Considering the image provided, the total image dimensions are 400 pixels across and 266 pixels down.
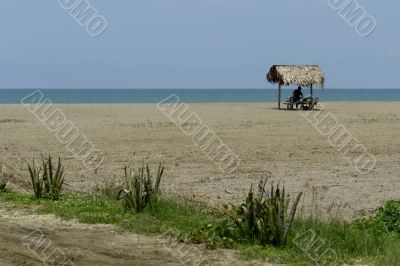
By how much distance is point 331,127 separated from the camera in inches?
945

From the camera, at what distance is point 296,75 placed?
3575cm

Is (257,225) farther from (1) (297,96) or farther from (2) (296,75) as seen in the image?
(2) (296,75)

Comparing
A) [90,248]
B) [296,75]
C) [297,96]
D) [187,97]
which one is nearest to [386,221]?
[90,248]

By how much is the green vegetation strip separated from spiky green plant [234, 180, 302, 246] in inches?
5.0

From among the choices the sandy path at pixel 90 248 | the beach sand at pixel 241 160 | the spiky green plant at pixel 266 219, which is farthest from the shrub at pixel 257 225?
the beach sand at pixel 241 160

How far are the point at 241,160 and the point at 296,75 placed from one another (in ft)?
72.4

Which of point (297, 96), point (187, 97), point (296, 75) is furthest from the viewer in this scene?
point (187, 97)

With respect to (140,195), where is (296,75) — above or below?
above

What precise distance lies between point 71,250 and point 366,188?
19.8ft

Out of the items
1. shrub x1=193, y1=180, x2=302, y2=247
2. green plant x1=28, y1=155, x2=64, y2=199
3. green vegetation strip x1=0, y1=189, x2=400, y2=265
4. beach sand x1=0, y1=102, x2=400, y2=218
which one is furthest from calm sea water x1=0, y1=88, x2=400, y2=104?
shrub x1=193, y1=180, x2=302, y2=247

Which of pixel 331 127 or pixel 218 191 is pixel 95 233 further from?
pixel 331 127

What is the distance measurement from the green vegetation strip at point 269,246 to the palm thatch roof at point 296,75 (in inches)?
1042

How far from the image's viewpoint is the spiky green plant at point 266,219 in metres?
7.04

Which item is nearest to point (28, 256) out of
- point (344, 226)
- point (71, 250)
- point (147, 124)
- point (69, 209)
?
point (71, 250)
